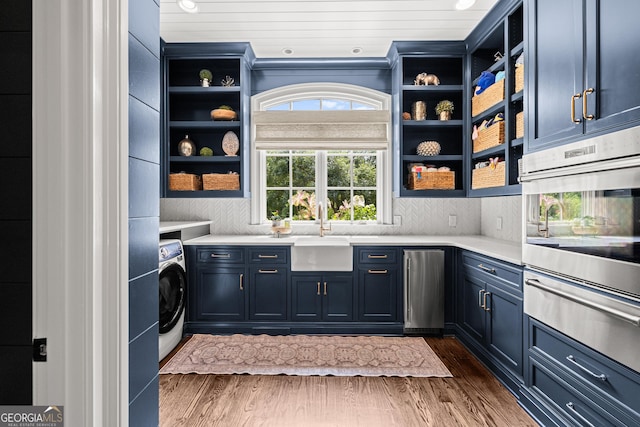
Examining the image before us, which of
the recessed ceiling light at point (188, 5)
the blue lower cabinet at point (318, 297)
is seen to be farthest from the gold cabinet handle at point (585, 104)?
the recessed ceiling light at point (188, 5)

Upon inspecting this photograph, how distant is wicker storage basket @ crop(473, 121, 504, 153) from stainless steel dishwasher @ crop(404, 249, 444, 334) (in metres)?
1.03

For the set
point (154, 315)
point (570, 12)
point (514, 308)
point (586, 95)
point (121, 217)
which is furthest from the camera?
point (514, 308)

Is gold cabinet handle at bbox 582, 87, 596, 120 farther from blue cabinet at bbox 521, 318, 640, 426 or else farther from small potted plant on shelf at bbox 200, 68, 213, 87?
small potted plant on shelf at bbox 200, 68, 213, 87

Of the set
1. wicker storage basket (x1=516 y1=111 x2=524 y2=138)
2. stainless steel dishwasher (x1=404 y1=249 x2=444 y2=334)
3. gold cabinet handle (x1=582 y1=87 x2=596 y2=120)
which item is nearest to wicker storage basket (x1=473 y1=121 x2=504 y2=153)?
wicker storage basket (x1=516 y1=111 x2=524 y2=138)

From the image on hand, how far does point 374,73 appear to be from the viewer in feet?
13.4

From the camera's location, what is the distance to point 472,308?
314 cm

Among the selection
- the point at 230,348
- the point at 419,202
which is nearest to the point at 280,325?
the point at 230,348

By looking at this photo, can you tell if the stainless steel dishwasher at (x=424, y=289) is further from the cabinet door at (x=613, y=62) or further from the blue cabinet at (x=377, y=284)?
the cabinet door at (x=613, y=62)

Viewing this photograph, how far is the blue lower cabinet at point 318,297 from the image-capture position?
3.51 metres

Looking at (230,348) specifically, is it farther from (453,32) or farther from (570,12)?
(453,32)

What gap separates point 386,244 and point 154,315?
2526 millimetres

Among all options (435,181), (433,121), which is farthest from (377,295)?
Answer: (433,121)

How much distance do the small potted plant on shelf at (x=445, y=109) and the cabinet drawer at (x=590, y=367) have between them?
2.33 metres

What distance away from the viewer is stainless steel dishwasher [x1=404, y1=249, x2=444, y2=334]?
3465 millimetres
